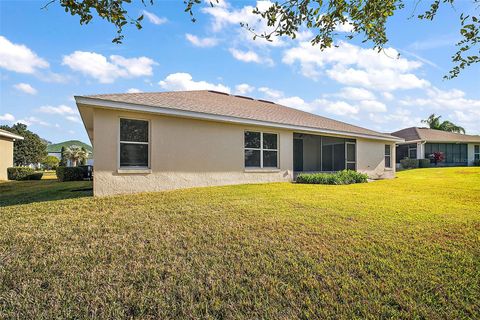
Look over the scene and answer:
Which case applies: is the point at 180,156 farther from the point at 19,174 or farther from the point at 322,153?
the point at 19,174

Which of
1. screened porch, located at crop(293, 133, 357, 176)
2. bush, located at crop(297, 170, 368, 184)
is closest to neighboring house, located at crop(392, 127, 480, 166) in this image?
screened porch, located at crop(293, 133, 357, 176)

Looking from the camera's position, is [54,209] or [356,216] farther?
[54,209]

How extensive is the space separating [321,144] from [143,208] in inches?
559

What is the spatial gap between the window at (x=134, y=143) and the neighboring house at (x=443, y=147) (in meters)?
28.3

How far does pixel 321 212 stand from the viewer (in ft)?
20.2

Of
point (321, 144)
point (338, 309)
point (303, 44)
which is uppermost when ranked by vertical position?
point (303, 44)

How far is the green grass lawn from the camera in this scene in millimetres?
2604

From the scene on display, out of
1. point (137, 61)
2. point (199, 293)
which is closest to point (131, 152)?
point (137, 61)

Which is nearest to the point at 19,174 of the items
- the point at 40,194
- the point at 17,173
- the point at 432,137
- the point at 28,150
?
the point at 17,173

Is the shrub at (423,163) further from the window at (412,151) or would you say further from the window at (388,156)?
the window at (388,156)

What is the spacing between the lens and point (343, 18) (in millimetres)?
4227

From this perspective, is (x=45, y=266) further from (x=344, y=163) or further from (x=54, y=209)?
(x=344, y=163)

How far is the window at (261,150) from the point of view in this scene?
1161 centimetres

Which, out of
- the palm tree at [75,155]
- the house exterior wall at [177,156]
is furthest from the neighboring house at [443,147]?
the palm tree at [75,155]
